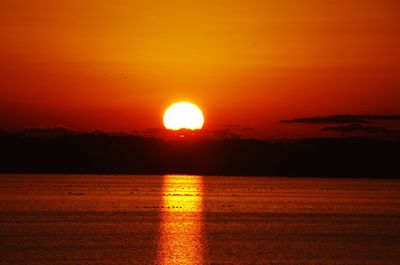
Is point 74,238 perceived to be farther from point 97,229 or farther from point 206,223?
point 206,223

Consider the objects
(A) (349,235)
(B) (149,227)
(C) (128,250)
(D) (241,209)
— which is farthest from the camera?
(D) (241,209)

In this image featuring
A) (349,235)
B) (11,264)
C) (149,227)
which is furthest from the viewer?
(149,227)

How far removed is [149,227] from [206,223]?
27.6ft

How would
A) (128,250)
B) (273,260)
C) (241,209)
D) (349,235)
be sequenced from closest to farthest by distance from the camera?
(273,260)
(128,250)
(349,235)
(241,209)

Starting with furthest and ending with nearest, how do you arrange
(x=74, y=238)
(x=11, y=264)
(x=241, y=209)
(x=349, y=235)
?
(x=241, y=209) < (x=349, y=235) < (x=74, y=238) < (x=11, y=264)

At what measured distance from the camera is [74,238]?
2665 inches

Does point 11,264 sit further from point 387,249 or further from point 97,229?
point 387,249

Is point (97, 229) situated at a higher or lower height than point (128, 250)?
higher

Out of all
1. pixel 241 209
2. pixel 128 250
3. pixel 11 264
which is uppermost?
pixel 241 209

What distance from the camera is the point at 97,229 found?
7744cm

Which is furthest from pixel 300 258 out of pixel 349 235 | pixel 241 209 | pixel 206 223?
pixel 241 209

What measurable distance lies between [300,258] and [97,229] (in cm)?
2819

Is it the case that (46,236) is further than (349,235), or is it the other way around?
(349,235)

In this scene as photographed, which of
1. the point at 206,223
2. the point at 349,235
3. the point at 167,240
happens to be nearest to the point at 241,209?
→ the point at 206,223
